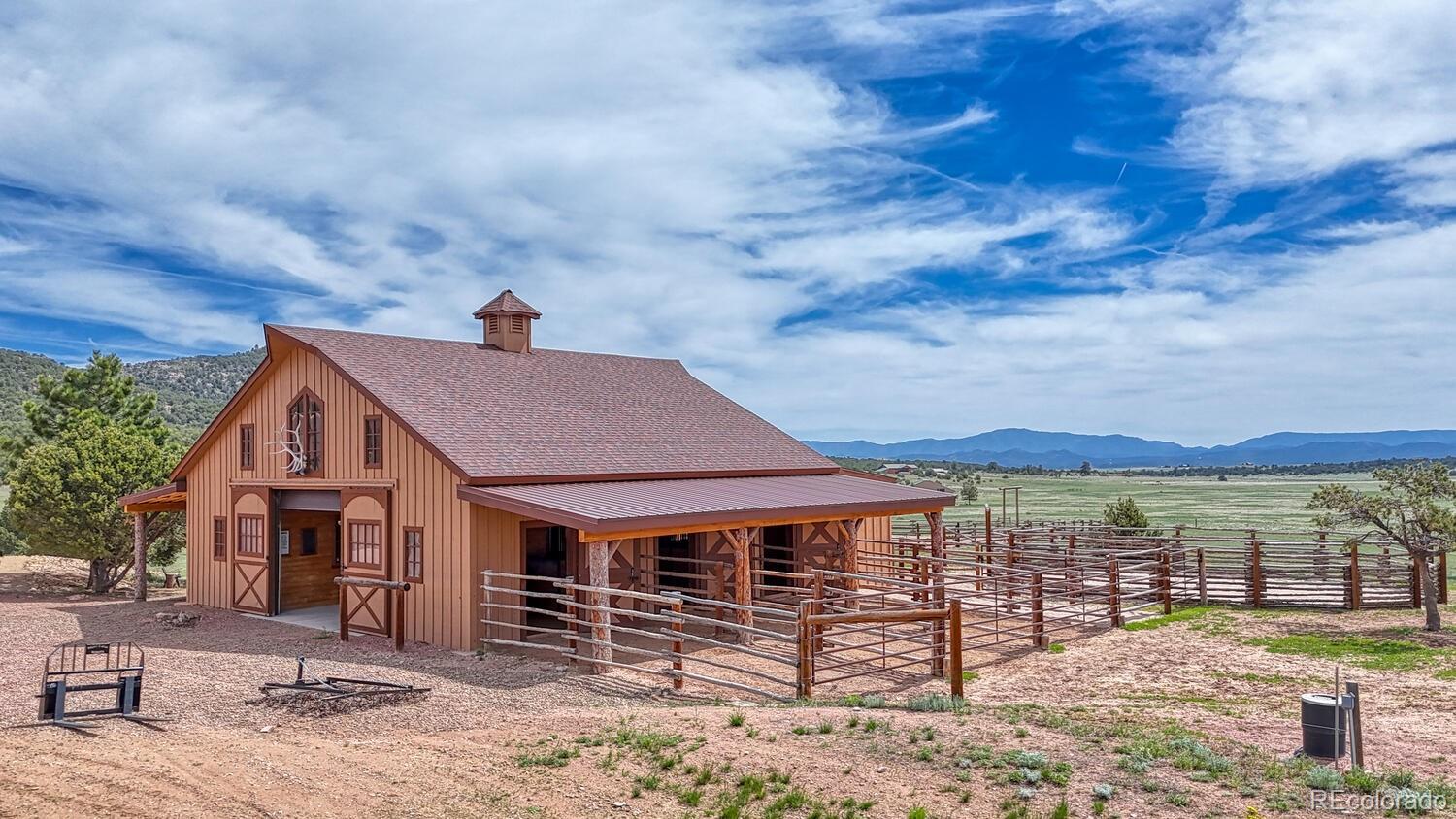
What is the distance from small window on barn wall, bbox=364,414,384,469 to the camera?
17.2 meters

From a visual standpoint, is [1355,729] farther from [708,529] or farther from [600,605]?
[708,529]

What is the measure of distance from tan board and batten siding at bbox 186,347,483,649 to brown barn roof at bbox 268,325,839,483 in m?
0.57

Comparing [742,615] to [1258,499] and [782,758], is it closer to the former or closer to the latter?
[782,758]

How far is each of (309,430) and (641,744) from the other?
12.7 metres

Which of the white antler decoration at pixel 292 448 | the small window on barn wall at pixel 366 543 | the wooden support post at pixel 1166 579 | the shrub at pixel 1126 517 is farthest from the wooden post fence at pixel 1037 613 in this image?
the shrub at pixel 1126 517

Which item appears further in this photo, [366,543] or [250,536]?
[250,536]

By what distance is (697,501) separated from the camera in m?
16.8

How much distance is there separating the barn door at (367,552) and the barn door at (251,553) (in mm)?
2573

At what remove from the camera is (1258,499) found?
259 feet

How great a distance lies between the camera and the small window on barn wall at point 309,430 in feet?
60.6

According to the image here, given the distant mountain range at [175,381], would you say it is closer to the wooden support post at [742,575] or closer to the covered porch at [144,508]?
the covered porch at [144,508]

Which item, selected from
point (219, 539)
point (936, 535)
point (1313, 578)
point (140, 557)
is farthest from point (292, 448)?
point (1313, 578)

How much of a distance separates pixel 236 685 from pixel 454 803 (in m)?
5.95

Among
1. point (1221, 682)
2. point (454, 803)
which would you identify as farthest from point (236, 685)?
point (1221, 682)
